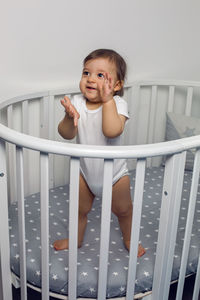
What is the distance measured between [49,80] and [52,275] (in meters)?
0.72

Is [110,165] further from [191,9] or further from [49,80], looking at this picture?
[191,9]

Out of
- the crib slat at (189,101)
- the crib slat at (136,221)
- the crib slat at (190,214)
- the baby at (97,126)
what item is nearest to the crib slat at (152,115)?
the crib slat at (189,101)

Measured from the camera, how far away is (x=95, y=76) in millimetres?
1229

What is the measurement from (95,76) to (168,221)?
44 centimetres

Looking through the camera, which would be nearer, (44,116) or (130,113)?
(44,116)

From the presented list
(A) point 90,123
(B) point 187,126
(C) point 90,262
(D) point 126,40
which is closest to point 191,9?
(D) point 126,40

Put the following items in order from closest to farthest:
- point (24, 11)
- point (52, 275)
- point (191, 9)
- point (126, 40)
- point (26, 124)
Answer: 1. point (52, 275)
2. point (24, 11)
3. point (26, 124)
4. point (126, 40)
5. point (191, 9)

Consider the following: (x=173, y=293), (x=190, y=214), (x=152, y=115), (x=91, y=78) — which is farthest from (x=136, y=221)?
(x=152, y=115)

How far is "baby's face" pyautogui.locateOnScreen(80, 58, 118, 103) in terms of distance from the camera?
1.22 meters

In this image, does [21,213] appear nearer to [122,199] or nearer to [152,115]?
[122,199]

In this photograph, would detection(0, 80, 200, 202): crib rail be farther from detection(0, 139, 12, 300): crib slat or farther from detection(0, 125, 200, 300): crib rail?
detection(0, 125, 200, 300): crib rail

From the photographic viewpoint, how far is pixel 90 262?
1254 millimetres

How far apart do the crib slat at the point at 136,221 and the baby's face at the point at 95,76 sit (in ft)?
1.08

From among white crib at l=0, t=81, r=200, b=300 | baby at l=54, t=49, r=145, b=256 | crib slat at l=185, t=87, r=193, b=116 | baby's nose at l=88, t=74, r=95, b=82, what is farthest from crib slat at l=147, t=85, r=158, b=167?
baby's nose at l=88, t=74, r=95, b=82
